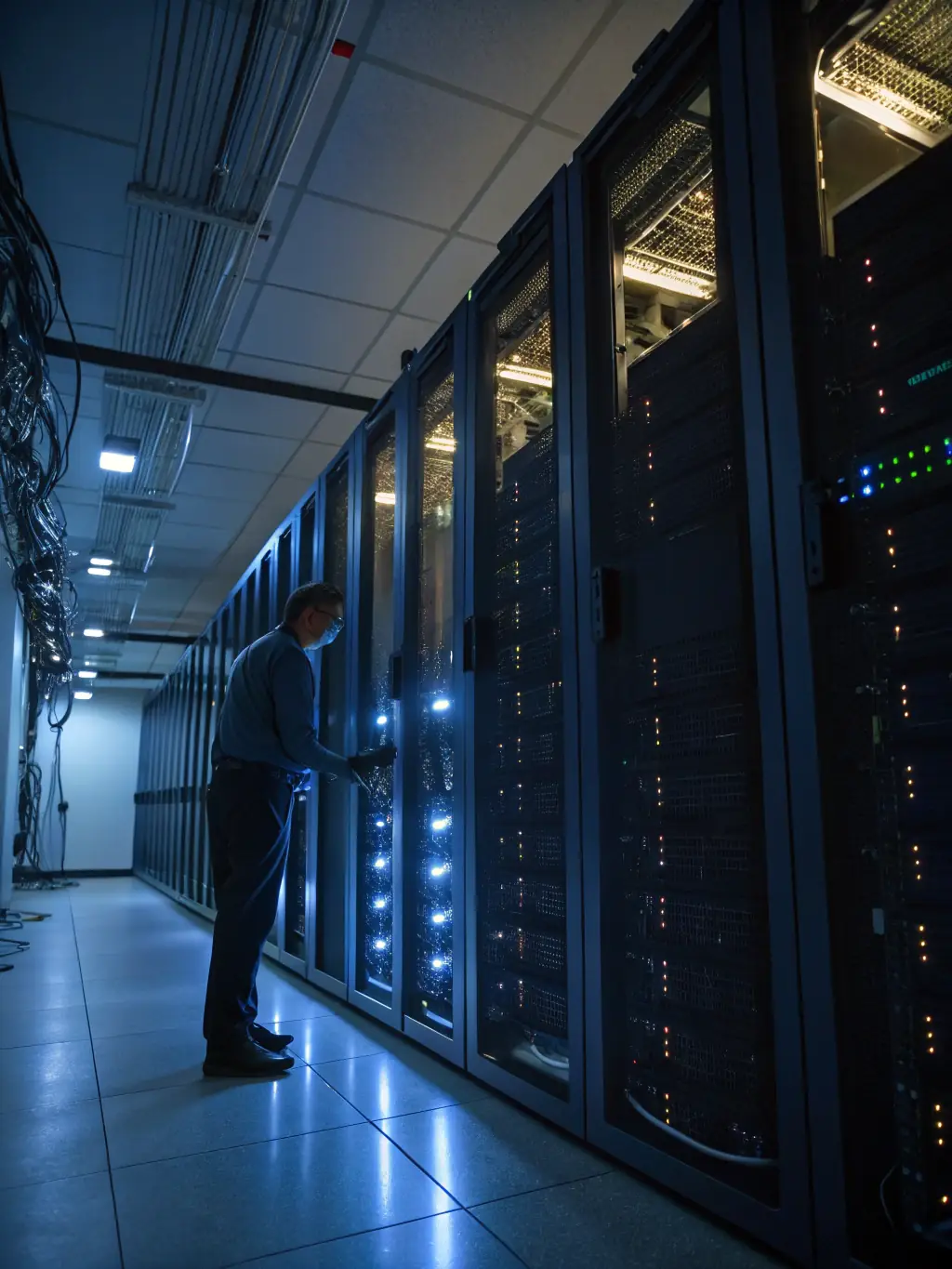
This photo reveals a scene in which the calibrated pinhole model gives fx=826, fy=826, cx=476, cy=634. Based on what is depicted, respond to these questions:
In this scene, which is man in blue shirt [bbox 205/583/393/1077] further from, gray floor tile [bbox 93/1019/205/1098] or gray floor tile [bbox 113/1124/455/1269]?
gray floor tile [bbox 113/1124/455/1269]

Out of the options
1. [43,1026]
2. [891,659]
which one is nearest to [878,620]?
[891,659]

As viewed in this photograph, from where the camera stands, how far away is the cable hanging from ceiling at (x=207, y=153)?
87.9 inches

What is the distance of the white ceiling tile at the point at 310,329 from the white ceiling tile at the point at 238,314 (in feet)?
0.13

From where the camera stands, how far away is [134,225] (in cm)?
301

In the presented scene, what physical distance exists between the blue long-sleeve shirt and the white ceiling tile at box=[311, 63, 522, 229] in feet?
5.96

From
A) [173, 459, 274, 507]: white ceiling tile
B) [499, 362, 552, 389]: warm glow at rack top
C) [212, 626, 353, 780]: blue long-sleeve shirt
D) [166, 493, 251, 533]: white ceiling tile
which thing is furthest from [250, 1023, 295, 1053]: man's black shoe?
[166, 493, 251, 533]: white ceiling tile

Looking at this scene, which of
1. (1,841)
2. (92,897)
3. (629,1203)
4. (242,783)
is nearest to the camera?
(629,1203)

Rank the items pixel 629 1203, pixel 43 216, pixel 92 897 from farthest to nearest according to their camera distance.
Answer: pixel 92 897, pixel 43 216, pixel 629 1203

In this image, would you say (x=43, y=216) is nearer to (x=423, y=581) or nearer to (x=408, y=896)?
(x=423, y=581)

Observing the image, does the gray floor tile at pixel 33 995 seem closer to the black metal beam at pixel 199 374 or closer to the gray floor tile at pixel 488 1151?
the gray floor tile at pixel 488 1151

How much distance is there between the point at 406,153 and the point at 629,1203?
316 centimetres

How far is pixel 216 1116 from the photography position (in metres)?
1.82

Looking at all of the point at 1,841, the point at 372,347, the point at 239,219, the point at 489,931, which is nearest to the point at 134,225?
the point at 239,219

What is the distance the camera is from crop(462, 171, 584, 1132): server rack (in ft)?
5.75
